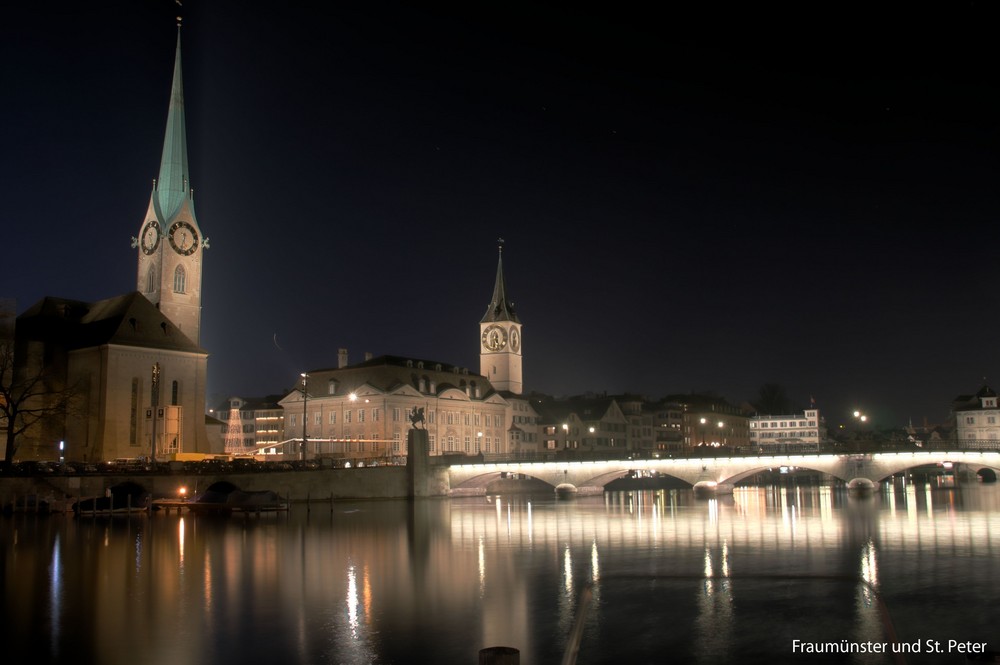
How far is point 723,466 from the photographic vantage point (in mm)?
82750

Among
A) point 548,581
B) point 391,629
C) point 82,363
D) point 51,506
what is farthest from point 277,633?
point 82,363

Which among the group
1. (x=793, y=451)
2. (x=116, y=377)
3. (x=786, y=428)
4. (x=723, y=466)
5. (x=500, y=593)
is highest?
(x=116, y=377)

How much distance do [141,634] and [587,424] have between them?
407 feet

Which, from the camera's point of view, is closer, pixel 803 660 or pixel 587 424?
pixel 803 660

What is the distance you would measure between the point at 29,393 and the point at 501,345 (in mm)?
84842

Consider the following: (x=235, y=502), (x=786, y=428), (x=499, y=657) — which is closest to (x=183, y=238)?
(x=235, y=502)

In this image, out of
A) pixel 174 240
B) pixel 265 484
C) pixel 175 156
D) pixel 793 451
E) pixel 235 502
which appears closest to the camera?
pixel 235 502

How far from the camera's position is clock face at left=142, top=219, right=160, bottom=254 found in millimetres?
94688

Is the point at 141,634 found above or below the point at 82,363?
below

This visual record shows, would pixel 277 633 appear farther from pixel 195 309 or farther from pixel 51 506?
pixel 195 309

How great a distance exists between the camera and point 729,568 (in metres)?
30.7

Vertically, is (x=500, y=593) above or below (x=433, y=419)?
below

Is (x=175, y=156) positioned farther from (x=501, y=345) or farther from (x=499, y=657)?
(x=499, y=657)

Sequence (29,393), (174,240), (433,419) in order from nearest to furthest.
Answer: (29,393) < (174,240) < (433,419)
